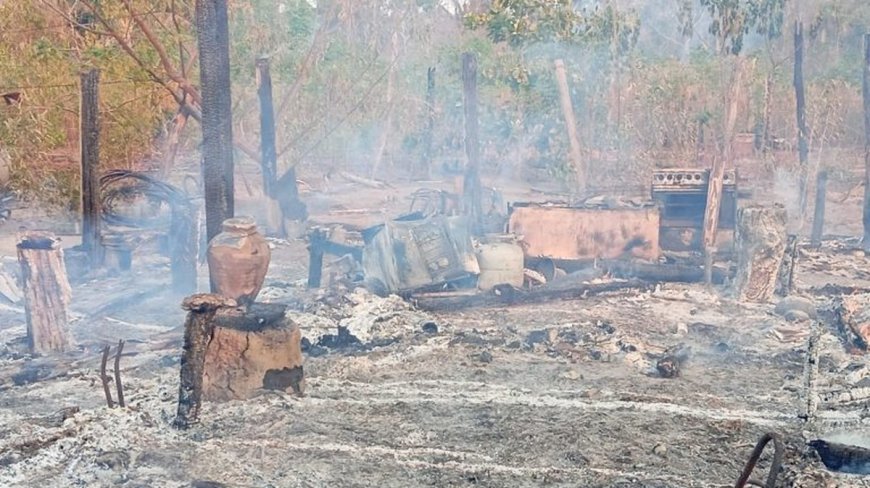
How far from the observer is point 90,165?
12.9m

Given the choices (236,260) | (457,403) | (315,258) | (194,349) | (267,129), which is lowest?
(457,403)

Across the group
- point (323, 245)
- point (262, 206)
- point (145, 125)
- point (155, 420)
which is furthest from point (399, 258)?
point (145, 125)

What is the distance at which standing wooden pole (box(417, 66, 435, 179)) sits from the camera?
2281 centimetres

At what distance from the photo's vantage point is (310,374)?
8.11 m

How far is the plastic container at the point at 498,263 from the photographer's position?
38.8 ft

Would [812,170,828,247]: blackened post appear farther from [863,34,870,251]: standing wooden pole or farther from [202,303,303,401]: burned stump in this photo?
[202,303,303,401]: burned stump

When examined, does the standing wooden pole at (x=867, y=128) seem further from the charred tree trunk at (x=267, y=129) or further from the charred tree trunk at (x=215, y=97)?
the charred tree trunk at (x=215, y=97)

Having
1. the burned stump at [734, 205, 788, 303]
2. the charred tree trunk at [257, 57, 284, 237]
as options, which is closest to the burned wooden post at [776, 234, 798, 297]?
the burned stump at [734, 205, 788, 303]

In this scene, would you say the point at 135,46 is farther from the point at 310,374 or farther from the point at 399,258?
the point at 310,374

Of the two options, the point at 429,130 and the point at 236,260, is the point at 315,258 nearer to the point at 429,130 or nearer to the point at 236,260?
the point at 236,260

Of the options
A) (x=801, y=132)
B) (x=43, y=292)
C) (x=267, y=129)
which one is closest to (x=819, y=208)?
(x=801, y=132)

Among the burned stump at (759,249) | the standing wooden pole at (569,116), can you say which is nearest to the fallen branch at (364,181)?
the standing wooden pole at (569,116)

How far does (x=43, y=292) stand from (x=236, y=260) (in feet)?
8.99

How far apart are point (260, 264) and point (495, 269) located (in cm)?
504
